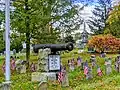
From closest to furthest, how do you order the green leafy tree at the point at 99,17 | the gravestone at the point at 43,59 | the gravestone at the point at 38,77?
the gravestone at the point at 38,77 < the gravestone at the point at 43,59 < the green leafy tree at the point at 99,17

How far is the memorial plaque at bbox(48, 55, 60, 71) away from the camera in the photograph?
48.5 feet

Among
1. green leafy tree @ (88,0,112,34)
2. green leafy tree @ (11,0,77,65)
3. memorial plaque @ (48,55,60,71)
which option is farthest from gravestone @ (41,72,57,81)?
green leafy tree @ (88,0,112,34)

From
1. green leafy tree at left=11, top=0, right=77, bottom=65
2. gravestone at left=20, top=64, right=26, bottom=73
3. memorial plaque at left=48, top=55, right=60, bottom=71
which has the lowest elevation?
gravestone at left=20, top=64, right=26, bottom=73

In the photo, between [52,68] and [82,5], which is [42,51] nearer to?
[52,68]

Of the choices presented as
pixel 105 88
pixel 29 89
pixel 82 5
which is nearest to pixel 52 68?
pixel 29 89

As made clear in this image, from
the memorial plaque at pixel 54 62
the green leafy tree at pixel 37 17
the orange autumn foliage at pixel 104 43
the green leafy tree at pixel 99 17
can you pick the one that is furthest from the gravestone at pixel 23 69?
the green leafy tree at pixel 99 17

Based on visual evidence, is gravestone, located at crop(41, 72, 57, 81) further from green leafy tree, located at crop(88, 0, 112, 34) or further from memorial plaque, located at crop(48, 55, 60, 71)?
green leafy tree, located at crop(88, 0, 112, 34)

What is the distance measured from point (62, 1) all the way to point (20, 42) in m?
4.42

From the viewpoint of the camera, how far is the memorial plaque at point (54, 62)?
14797 mm

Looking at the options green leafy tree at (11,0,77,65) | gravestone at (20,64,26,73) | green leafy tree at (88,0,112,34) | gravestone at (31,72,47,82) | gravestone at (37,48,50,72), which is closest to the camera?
gravestone at (31,72,47,82)

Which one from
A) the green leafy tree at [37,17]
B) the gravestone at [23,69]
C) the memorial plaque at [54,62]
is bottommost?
the gravestone at [23,69]

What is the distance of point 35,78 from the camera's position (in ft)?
47.8

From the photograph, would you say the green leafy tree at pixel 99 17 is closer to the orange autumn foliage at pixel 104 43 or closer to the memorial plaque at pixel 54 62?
the orange autumn foliage at pixel 104 43

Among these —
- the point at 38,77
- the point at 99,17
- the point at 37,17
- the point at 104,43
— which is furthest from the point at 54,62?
the point at 99,17
